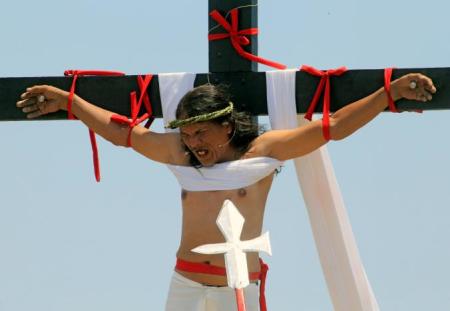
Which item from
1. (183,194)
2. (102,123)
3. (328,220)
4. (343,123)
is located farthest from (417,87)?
(102,123)

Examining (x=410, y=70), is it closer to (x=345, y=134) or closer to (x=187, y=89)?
(x=345, y=134)

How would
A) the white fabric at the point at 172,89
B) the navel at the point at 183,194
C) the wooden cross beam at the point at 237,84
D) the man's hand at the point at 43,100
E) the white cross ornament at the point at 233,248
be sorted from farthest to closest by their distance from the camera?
the man's hand at the point at 43,100, the white fabric at the point at 172,89, the navel at the point at 183,194, the wooden cross beam at the point at 237,84, the white cross ornament at the point at 233,248

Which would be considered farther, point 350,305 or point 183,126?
point 350,305

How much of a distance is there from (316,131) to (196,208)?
0.46 metres

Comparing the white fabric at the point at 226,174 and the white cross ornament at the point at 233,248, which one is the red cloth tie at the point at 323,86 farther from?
the white cross ornament at the point at 233,248

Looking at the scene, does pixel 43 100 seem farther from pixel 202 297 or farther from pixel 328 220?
pixel 328 220

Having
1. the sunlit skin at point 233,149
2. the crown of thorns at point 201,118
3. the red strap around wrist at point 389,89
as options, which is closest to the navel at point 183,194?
the sunlit skin at point 233,149

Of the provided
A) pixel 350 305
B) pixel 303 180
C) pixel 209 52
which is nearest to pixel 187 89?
pixel 209 52

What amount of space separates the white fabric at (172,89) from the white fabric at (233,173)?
0.28m

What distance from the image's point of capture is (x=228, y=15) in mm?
4965

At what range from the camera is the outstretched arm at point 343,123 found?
4672 mm

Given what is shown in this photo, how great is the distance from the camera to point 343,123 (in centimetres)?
472

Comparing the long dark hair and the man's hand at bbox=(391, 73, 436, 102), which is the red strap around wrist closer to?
the man's hand at bbox=(391, 73, 436, 102)

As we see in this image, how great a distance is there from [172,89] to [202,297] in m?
0.72
